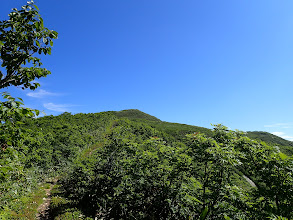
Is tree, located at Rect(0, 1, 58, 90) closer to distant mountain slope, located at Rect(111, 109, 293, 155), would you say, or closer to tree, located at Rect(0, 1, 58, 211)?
tree, located at Rect(0, 1, 58, 211)

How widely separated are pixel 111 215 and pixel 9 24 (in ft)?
24.2

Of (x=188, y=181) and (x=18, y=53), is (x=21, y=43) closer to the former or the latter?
(x=18, y=53)

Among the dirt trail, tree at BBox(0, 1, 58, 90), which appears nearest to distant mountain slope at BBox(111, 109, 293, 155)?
the dirt trail

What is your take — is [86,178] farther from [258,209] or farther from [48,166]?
[258,209]

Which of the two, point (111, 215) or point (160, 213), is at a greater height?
point (160, 213)

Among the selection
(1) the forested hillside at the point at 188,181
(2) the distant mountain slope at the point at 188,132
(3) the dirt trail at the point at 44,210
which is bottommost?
(3) the dirt trail at the point at 44,210

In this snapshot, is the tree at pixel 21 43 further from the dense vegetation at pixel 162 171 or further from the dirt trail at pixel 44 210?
the dirt trail at pixel 44 210

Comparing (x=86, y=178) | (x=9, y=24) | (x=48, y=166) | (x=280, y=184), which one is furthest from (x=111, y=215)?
(x=48, y=166)

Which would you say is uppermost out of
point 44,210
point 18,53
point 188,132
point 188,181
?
point 188,132

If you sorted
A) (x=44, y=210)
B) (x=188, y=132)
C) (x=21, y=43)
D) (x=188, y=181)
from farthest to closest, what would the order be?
(x=188, y=132) < (x=44, y=210) < (x=188, y=181) < (x=21, y=43)

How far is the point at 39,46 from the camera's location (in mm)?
3393

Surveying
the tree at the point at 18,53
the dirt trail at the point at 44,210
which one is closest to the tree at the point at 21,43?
the tree at the point at 18,53

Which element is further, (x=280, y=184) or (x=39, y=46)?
(x=280, y=184)

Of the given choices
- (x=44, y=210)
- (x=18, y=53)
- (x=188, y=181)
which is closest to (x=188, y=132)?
(x=44, y=210)
